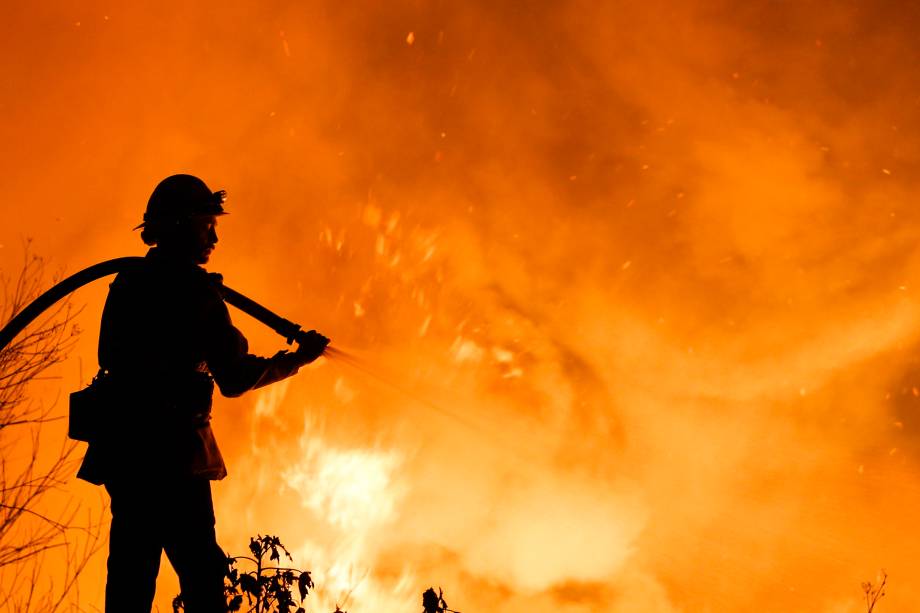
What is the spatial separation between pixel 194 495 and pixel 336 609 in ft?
9.43

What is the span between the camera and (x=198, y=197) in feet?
13.8

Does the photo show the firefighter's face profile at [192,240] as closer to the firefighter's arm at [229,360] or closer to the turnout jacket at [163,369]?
the turnout jacket at [163,369]

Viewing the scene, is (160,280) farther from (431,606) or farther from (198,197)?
(431,606)

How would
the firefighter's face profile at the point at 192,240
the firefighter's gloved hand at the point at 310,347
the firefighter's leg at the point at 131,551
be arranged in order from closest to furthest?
1. the firefighter's leg at the point at 131,551
2. the firefighter's face profile at the point at 192,240
3. the firefighter's gloved hand at the point at 310,347

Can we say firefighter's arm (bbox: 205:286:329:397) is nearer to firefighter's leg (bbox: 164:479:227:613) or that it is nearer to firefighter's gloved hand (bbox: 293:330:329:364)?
firefighter's gloved hand (bbox: 293:330:329:364)

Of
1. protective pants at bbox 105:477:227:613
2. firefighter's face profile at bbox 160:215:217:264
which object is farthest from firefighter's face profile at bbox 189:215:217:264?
protective pants at bbox 105:477:227:613

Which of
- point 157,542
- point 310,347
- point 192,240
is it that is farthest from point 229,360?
point 157,542

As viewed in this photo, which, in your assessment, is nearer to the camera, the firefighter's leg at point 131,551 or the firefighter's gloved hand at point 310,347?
the firefighter's leg at point 131,551

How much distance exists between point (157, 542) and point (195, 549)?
167 mm

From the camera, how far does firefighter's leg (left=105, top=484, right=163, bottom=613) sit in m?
3.78

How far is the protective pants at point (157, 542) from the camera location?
379 cm

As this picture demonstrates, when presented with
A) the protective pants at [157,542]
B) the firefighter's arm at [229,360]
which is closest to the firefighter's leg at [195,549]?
the protective pants at [157,542]

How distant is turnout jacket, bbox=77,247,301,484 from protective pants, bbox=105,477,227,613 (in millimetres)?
81

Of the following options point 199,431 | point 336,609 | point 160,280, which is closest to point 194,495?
point 199,431
